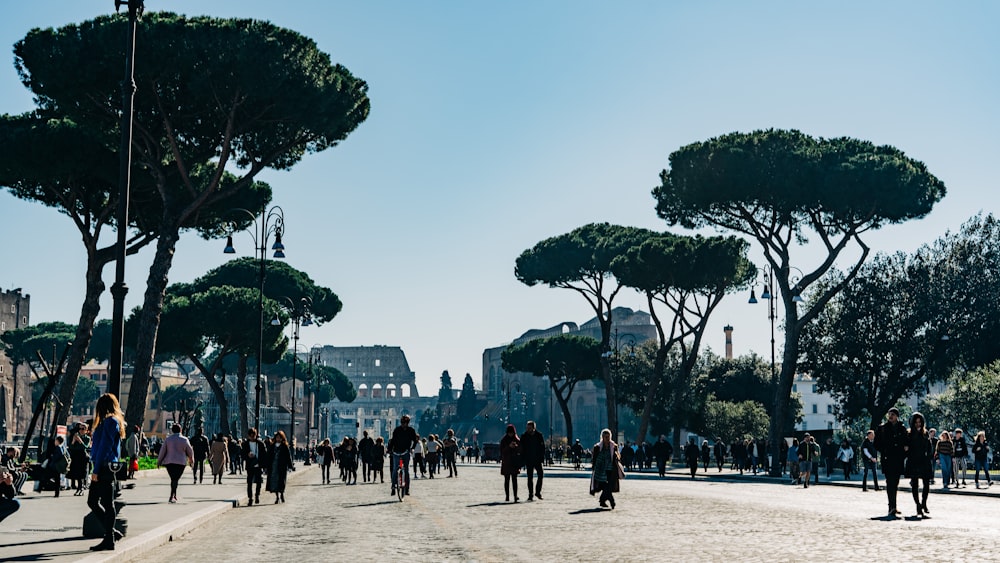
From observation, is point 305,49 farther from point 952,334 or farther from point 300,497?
point 952,334

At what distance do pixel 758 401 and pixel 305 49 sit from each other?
49493 millimetres

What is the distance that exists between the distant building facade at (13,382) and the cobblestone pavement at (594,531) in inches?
3620

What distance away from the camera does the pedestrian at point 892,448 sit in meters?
16.6

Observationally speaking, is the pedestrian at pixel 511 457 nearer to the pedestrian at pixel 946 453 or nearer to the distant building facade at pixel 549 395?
the pedestrian at pixel 946 453

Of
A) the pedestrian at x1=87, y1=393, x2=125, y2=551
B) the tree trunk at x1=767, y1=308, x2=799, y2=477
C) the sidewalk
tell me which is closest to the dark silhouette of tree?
Answer: the tree trunk at x1=767, y1=308, x2=799, y2=477

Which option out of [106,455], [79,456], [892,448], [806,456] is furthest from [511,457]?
[806,456]

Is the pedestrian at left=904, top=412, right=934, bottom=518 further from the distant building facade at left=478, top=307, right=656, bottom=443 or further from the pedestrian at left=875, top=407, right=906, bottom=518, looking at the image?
the distant building facade at left=478, top=307, right=656, bottom=443

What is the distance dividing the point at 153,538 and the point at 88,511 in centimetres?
527

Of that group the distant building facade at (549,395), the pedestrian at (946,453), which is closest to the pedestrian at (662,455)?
the pedestrian at (946,453)

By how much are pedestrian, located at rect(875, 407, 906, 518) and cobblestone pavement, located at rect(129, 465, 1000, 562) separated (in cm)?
53

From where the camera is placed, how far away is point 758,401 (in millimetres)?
73188

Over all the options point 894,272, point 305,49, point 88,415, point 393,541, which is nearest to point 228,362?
point 88,415

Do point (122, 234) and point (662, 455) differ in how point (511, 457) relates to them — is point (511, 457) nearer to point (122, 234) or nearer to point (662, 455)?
point (122, 234)

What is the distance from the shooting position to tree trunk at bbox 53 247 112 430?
32.8m
